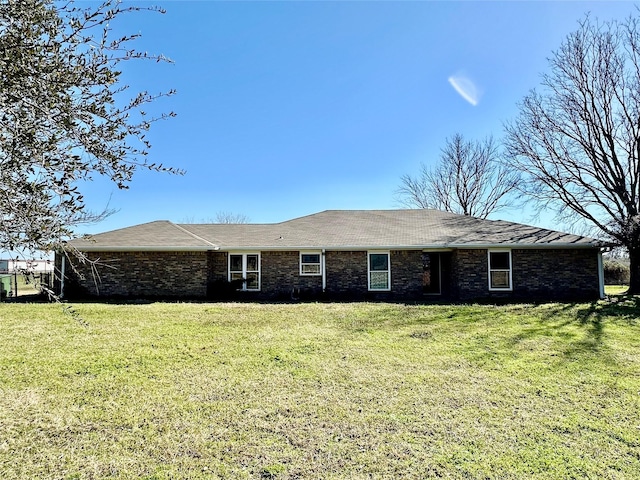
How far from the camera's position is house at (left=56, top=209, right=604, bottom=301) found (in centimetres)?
1551

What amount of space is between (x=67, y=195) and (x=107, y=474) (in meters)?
2.58

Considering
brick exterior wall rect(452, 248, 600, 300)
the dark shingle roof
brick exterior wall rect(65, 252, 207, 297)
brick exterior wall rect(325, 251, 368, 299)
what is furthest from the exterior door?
brick exterior wall rect(65, 252, 207, 297)

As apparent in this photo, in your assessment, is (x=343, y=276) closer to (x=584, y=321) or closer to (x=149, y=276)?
(x=149, y=276)

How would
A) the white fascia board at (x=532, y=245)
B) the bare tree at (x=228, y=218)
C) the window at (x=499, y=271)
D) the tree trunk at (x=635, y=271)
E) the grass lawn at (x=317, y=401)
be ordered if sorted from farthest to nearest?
the bare tree at (x=228, y=218)
the tree trunk at (x=635, y=271)
the window at (x=499, y=271)
the white fascia board at (x=532, y=245)
the grass lawn at (x=317, y=401)

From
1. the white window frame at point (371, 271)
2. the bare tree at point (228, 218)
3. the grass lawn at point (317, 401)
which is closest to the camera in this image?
the grass lawn at point (317, 401)

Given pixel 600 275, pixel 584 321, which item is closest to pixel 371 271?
pixel 584 321

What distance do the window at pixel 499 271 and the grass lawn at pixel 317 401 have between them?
5.70 meters

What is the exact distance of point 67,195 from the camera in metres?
2.53

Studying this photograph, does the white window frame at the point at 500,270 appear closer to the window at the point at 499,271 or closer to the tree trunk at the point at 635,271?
the window at the point at 499,271

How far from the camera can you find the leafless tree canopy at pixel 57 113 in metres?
2.18

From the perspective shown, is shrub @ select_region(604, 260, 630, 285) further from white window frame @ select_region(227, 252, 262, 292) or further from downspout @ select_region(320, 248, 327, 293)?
white window frame @ select_region(227, 252, 262, 292)

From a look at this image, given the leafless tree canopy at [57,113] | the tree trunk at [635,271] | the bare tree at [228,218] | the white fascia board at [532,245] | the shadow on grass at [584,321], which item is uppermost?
the bare tree at [228,218]

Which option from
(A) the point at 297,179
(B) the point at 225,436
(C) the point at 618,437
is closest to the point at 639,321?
(C) the point at 618,437

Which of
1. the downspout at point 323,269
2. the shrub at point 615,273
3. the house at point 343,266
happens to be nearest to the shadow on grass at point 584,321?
the house at point 343,266
